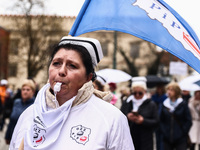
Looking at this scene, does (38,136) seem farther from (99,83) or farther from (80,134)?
(99,83)

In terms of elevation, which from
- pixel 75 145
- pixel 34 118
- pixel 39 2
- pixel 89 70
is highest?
pixel 39 2

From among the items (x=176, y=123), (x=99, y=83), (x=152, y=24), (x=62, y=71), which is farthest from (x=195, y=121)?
(x=62, y=71)

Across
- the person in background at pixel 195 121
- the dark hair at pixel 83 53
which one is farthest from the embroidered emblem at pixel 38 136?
the person in background at pixel 195 121

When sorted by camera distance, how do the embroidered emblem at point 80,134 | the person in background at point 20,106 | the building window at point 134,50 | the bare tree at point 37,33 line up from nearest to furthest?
the embroidered emblem at point 80,134, the person in background at point 20,106, the bare tree at point 37,33, the building window at point 134,50

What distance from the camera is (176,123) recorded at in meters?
6.82

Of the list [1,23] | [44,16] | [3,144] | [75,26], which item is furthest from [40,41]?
[75,26]

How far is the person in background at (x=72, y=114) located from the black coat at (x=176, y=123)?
4.78 meters

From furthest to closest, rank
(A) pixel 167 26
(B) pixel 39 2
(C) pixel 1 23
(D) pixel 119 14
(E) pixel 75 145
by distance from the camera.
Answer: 1. (C) pixel 1 23
2. (B) pixel 39 2
3. (D) pixel 119 14
4. (A) pixel 167 26
5. (E) pixel 75 145

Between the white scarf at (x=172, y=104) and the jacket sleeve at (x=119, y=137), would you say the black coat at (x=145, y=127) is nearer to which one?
the white scarf at (x=172, y=104)

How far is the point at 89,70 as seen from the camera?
7.50 feet

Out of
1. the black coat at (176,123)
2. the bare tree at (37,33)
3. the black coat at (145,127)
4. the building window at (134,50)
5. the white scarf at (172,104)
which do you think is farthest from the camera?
the building window at (134,50)

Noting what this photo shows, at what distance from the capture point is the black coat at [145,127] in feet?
19.2

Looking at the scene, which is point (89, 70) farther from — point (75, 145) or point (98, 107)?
point (75, 145)

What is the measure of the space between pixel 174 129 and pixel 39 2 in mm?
18281
